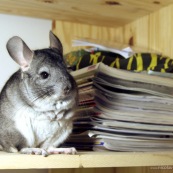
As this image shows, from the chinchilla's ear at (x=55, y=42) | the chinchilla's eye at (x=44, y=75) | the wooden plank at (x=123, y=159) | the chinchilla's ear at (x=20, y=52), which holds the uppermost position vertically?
the chinchilla's ear at (x=55, y=42)

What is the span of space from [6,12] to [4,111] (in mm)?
483

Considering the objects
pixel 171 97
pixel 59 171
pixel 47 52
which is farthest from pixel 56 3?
pixel 59 171

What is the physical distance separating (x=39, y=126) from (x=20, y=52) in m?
0.17

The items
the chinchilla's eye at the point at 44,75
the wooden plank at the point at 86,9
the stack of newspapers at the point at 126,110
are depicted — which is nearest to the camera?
the chinchilla's eye at the point at 44,75

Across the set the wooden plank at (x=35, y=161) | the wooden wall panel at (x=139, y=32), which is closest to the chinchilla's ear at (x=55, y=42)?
the wooden plank at (x=35, y=161)

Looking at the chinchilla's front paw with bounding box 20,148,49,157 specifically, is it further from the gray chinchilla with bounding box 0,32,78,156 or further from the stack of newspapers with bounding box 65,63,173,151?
the stack of newspapers with bounding box 65,63,173,151

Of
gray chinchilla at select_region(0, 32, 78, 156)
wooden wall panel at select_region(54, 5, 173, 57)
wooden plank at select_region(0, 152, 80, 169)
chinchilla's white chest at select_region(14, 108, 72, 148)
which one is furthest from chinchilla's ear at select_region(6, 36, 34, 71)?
wooden wall panel at select_region(54, 5, 173, 57)

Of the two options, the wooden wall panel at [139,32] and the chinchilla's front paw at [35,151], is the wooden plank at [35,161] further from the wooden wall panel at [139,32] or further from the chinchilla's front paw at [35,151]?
the wooden wall panel at [139,32]

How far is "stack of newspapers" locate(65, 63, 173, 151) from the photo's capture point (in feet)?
3.23

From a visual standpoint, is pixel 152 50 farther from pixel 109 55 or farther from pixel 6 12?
pixel 6 12

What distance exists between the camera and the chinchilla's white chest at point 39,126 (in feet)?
2.86

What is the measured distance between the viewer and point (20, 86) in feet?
2.92

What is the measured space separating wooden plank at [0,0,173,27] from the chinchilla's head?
11.9 inches

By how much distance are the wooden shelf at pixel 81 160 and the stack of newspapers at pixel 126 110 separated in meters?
0.10
